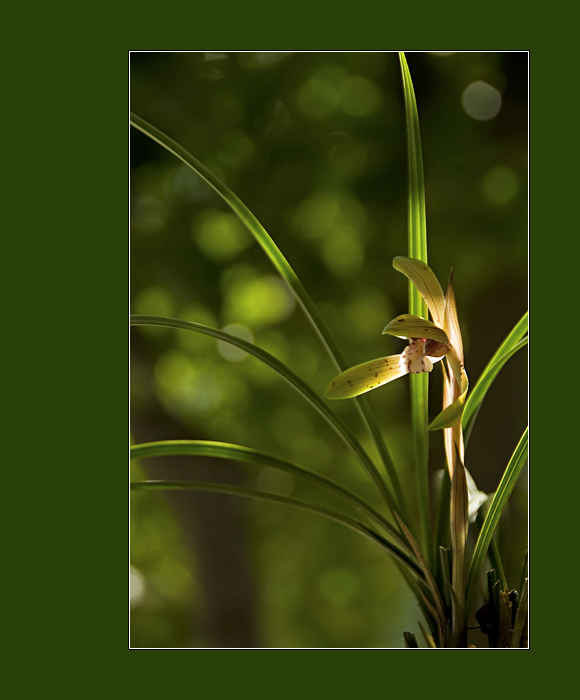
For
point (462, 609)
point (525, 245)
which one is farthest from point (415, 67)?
point (462, 609)

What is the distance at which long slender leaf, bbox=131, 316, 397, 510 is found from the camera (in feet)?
5.69

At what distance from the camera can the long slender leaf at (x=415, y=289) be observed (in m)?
1.73

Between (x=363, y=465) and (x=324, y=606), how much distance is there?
1.47 ft

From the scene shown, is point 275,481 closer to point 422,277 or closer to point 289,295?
point 289,295

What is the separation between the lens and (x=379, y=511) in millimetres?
1757

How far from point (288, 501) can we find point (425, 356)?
614 millimetres

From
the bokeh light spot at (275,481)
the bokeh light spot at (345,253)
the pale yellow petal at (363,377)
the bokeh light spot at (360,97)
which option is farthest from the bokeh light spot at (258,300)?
the bokeh light spot at (360,97)

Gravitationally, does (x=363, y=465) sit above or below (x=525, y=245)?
below

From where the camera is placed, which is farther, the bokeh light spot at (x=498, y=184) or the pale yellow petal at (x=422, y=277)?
the bokeh light spot at (x=498, y=184)

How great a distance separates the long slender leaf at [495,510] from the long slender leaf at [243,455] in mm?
238

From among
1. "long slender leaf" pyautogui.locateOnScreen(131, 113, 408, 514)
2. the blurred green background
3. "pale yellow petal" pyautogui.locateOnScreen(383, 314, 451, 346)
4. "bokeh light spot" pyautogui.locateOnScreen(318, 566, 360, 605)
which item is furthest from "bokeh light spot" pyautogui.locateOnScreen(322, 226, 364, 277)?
"bokeh light spot" pyautogui.locateOnScreen(318, 566, 360, 605)

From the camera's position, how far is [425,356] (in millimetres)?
1559

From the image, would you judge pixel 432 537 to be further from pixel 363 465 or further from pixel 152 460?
pixel 152 460

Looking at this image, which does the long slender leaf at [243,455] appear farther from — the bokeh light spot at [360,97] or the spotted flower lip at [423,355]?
the bokeh light spot at [360,97]
